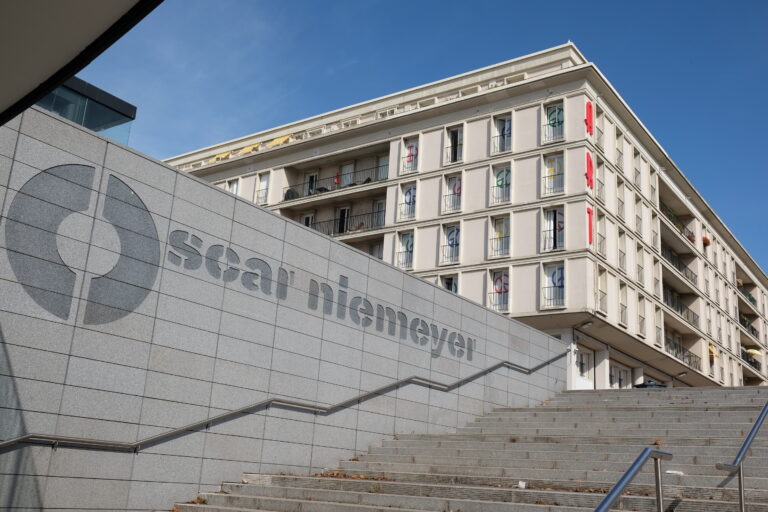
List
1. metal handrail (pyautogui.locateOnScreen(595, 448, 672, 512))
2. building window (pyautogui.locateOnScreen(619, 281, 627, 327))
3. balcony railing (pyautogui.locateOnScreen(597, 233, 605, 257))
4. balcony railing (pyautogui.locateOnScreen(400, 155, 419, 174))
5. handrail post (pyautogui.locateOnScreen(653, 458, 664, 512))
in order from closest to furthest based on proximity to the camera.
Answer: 1. metal handrail (pyautogui.locateOnScreen(595, 448, 672, 512))
2. handrail post (pyautogui.locateOnScreen(653, 458, 664, 512))
3. balcony railing (pyautogui.locateOnScreen(597, 233, 605, 257))
4. building window (pyautogui.locateOnScreen(619, 281, 627, 327))
5. balcony railing (pyautogui.locateOnScreen(400, 155, 419, 174))

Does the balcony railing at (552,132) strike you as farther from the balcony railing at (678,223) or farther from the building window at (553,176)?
the balcony railing at (678,223)

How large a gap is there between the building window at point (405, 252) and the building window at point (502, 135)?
5.28 m

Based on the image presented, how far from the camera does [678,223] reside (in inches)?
1652

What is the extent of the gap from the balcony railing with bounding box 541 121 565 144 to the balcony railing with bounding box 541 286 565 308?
6035 millimetres

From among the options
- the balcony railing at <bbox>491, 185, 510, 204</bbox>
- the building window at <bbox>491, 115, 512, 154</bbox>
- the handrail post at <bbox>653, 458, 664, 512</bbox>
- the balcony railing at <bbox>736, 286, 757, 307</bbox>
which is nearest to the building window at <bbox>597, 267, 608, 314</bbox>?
the balcony railing at <bbox>491, 185, 510, 204</bbox>

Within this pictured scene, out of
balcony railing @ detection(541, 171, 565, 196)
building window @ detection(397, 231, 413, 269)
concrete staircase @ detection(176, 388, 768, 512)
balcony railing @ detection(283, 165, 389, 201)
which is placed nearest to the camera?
concrete staircase @ detection(176, 388, 768, 512)

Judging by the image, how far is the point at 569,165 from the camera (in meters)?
29.0

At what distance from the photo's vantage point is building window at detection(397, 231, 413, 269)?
32688 mm

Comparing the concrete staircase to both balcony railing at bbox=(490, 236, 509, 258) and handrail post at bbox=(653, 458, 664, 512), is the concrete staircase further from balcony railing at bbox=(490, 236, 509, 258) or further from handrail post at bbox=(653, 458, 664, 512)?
balcony railing at bbox=(490, 236, 509, 258)

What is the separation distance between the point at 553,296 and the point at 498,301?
7.33ft

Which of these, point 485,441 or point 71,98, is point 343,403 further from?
point 71,98

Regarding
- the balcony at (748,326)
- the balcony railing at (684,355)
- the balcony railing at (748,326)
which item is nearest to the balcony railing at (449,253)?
the balcony railing at (684,355)

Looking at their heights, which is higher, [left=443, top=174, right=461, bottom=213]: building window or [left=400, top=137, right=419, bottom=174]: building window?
[left=400, top=137, right=419, bottom=174]: building window

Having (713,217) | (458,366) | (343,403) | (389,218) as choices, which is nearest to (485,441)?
(343,403)
